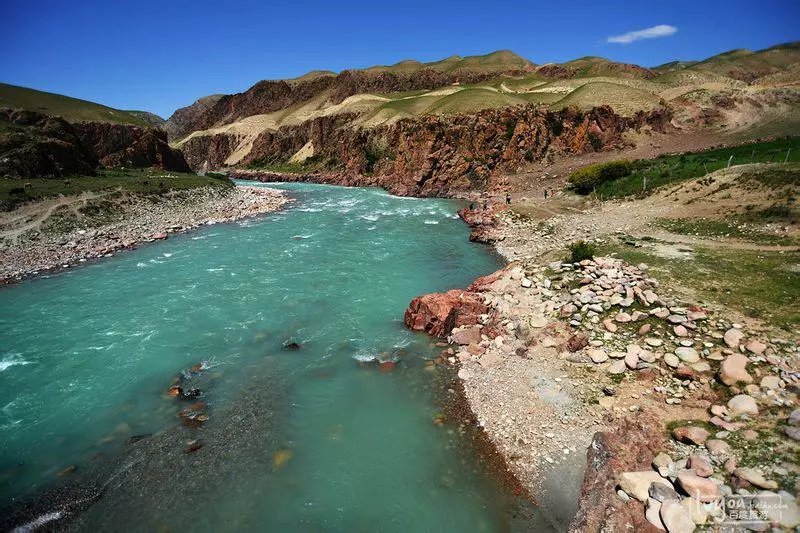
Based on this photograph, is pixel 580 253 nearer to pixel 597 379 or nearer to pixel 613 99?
pixel 597 379

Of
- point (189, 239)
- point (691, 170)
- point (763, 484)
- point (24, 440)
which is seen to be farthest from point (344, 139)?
point (763, 484)

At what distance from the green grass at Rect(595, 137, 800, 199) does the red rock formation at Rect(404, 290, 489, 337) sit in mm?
22854

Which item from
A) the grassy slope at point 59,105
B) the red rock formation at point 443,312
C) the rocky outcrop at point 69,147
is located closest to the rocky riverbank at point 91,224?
the rocky outcrop at point 69,147

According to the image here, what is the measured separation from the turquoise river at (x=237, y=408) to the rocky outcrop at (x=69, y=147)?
25.5 meters

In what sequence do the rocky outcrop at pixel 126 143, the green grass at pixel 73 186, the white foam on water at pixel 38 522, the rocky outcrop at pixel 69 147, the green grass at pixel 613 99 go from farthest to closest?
the rocky outcrop at pixel 126 143 → the green grass at pixel 613 99 → the rocky outcrop at pixel 69 147 → the green grass at pixel 73 186 → the white foam on water at pixel 38 522

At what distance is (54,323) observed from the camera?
18312 mm

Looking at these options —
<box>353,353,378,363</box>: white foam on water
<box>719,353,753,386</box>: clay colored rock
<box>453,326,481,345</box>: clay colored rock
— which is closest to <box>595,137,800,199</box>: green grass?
<box>453,326,481,345</box>: clay colored rock

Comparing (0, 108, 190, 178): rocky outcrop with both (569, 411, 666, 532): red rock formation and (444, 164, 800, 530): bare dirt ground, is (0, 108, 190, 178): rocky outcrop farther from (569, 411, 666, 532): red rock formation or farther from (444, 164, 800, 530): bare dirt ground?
(569, 411, 666, 532): red rock formation

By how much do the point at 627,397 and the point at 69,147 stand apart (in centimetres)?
5819

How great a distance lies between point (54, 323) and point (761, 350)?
27.2m

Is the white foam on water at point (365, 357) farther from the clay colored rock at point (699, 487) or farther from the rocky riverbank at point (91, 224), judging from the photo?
the rocky riverbank at point (91, 224)

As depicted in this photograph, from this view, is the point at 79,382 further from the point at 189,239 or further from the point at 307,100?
the point at 307,100

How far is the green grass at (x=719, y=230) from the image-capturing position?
1803 centimetres

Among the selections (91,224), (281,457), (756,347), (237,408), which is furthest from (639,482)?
(91,224)
